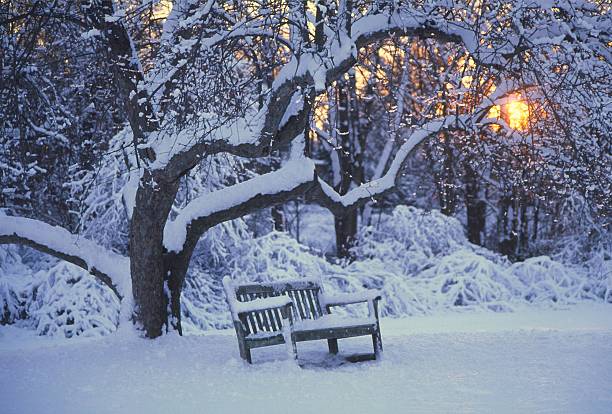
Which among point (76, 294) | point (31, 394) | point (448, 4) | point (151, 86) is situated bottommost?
point (31, 394)

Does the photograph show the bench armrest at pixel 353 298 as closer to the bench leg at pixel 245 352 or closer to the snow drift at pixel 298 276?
the bench leg at pixel 245 352

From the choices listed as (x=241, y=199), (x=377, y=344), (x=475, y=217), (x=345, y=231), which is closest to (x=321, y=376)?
(x=377, y=344)

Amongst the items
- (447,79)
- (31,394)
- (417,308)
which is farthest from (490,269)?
(31,394)

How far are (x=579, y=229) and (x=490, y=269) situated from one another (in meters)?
2.73

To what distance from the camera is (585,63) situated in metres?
6.38

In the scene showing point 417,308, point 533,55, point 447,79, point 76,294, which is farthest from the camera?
point 417,308

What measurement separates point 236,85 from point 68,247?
2893 millimetres

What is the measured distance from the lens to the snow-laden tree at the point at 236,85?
20.0 ft

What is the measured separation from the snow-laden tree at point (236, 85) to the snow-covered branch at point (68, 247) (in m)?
0.01

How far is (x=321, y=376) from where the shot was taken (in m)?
5.99

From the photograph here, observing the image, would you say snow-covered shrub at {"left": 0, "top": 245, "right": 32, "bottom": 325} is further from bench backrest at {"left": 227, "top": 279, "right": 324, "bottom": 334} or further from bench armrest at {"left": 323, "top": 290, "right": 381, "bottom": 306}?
bench armrest at {"left": 323, "top": 290, "right": 381, "bottom": 306}

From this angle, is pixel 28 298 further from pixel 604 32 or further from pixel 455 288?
Answer: pixel 604 32

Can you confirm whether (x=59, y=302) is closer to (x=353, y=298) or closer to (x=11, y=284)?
(x=11, y=284)

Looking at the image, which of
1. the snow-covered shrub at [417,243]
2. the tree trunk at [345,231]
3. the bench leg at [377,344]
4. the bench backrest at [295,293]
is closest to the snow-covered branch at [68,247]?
the bench backrest at [295,293]
